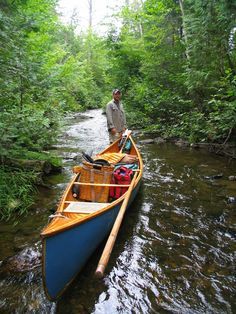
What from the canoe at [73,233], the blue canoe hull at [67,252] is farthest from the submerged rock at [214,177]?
the blue canoe hull at [67,252]

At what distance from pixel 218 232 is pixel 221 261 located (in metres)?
0.81

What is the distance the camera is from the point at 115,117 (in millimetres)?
7832

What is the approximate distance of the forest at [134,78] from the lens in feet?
17.1

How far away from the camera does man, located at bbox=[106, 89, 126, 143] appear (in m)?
7.53

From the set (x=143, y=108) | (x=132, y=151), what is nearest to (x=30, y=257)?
(x=132, y=151)

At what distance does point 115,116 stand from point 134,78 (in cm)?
1043

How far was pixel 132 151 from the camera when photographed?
26.3 ft

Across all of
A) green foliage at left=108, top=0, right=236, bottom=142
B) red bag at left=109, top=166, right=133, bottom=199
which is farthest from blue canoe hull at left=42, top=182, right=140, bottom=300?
green foliage at left=108, top=0, right=236, bottom=142

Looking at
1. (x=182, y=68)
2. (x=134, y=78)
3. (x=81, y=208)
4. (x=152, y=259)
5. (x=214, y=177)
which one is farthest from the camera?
(x=134, y=78)

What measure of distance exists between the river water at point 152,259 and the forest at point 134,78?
1.17 m

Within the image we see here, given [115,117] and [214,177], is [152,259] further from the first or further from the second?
[115,117]

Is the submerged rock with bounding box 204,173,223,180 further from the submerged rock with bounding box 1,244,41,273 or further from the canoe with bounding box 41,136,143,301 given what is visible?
the submerged rock with bounding box 1,244,41,273

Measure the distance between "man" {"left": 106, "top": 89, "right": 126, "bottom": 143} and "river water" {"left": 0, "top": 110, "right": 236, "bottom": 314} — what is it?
71.9 inches

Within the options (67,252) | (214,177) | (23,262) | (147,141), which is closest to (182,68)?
(147,141)
